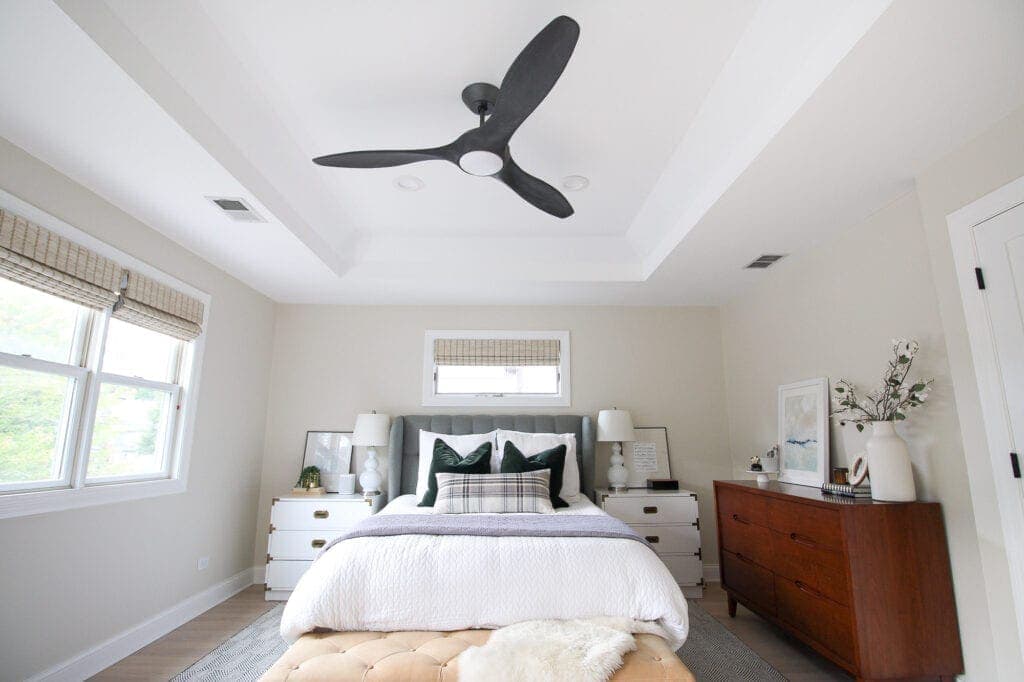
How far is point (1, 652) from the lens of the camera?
2.24 metres

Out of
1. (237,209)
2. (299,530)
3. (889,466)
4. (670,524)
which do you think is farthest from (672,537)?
(237,209)

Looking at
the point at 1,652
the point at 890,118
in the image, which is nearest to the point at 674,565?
the point at 890,118

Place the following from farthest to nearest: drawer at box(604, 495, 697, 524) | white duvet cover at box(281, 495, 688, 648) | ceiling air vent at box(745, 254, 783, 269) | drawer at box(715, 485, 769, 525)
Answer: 1. drawer at box(604, 495, 697, 524)
2. ceiling air vent at box(745, 254, 783, 269)
3. drawer at box(715, 485, 769, 525)
4. white duvet cover at box(281, 495, 688, 648)

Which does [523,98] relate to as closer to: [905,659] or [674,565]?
[905,659]

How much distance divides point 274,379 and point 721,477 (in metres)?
4.10

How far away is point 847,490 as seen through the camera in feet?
9.09

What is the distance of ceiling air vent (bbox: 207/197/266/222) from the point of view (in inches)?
111

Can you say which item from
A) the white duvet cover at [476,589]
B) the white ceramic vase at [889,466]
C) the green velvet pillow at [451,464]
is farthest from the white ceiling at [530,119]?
the white duvet cover at [476,589]

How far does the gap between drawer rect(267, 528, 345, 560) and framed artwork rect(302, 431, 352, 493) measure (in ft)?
1.86

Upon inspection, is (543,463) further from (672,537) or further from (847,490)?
(847,490)

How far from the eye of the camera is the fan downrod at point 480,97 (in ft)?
7.74

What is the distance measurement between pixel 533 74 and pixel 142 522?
130 inches

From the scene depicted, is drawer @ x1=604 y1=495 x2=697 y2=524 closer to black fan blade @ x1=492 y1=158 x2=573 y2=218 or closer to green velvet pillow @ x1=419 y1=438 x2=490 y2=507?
green velvet pillow @ x1=419 y1=438 x2=490 y2=507

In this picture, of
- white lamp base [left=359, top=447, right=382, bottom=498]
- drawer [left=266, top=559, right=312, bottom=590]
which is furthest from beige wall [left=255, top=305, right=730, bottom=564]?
drawer [left=266, top=559, right=312, bottom=590]
